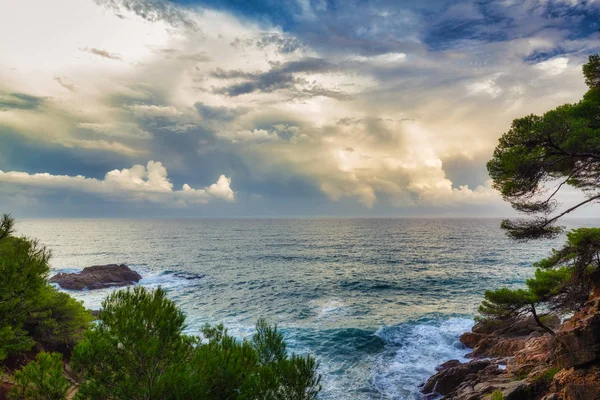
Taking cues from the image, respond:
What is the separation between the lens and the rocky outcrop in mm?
57188

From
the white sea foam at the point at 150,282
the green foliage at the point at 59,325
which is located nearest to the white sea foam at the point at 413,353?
the green foliage at the point at 59,325

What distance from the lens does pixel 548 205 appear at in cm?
1602

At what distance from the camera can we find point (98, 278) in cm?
5972

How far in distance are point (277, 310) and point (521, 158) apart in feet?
122

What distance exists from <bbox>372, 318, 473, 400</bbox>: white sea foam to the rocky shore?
4.50 feet

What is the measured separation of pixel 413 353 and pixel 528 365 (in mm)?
12580

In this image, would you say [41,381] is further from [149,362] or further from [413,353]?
[413,353]

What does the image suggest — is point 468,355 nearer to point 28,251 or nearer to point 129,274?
point 28,251

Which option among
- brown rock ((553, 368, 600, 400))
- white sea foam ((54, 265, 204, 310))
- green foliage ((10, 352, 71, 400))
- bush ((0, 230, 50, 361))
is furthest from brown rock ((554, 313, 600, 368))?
white sea foam ((54, 265, 204, 310))

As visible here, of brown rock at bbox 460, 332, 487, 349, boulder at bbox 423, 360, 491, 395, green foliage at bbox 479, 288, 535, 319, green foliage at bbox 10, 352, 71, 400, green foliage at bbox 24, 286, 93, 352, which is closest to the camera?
green foliage at bbox 10, 352, 71, 400

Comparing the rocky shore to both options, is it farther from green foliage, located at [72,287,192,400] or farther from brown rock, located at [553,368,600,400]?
green foliage, located at [72,287,192,400]

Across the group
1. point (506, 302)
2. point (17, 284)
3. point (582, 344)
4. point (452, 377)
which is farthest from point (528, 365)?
point (17, 284)

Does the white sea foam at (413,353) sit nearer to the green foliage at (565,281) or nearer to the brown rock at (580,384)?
the green foliage at (565,281)

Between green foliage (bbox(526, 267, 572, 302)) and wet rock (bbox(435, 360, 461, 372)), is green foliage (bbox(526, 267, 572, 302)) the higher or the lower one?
the higher one
